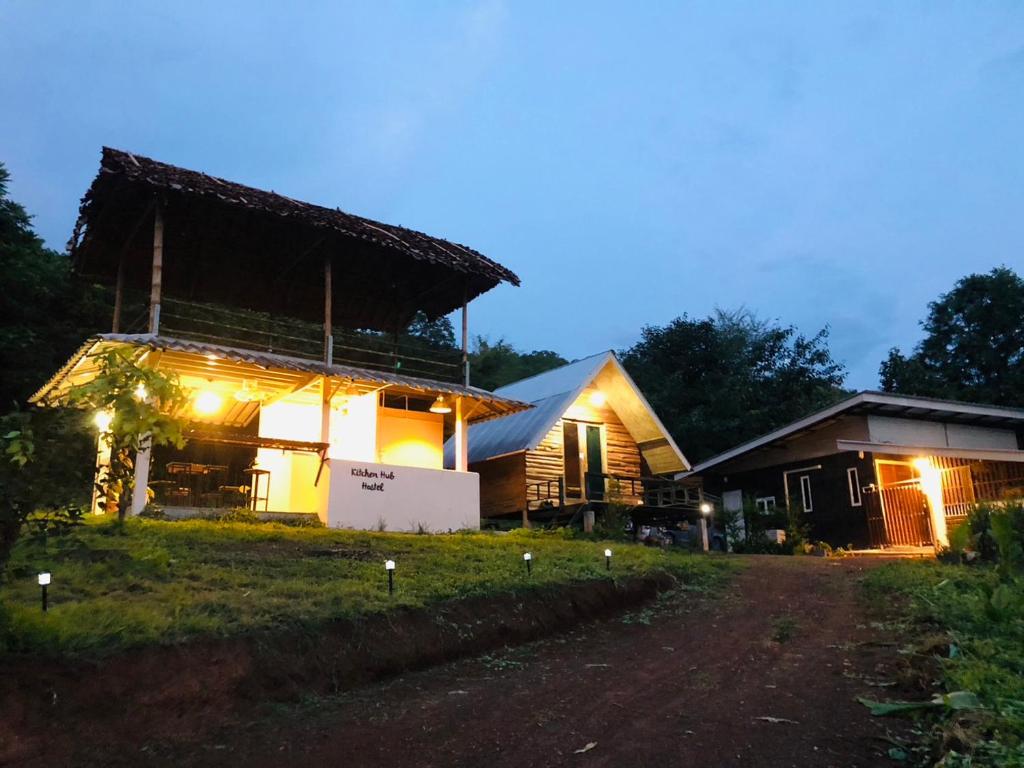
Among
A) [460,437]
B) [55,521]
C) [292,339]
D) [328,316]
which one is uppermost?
[292,339]

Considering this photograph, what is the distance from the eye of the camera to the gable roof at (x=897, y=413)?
2131cm

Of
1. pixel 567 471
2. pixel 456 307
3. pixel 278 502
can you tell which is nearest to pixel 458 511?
pixel 278 502

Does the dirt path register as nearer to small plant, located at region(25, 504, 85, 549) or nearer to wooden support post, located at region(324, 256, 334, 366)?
small plant, located at region(25, 504, 85, 549)

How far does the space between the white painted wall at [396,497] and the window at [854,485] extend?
415 inches

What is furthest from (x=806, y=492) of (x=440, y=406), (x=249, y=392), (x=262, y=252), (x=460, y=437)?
(x=262, y=252)

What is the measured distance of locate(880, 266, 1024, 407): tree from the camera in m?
36.0

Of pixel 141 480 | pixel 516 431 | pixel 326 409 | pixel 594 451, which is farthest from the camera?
pixel 594 451

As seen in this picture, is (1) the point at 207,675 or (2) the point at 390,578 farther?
(2) the point at 390,578

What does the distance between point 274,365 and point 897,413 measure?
1672 cm

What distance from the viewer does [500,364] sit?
48.9 metres

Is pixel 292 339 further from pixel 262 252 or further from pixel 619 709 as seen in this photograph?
pixel 619 709

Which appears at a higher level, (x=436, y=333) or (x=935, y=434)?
(x=436, y=333)

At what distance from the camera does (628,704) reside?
6.88m

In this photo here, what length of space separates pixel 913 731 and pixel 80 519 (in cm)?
665
